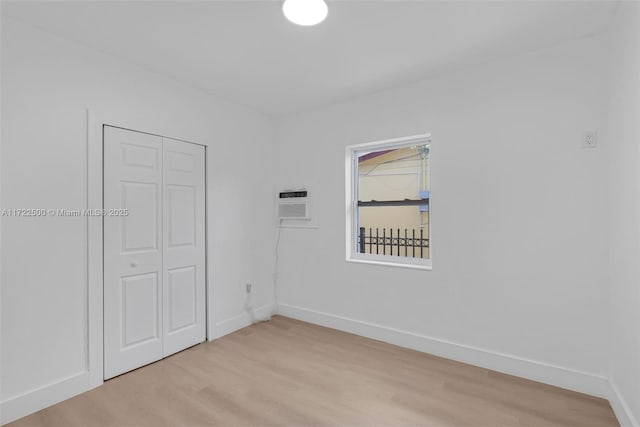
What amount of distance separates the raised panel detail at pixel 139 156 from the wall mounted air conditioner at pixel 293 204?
1553 millimetres

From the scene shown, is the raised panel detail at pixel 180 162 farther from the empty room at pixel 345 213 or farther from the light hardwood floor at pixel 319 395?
the light hardwood floor at pixel 319 395

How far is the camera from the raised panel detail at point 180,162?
9.35 ft

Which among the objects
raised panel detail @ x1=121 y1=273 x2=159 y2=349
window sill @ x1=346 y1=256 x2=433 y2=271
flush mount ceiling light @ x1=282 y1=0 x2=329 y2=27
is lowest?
raised panel detail @ x1=121 y1=273 x2=159 y2=349

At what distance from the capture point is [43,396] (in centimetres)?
205

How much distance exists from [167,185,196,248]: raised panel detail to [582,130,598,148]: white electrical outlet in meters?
3.30

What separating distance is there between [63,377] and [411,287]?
2.87 metres

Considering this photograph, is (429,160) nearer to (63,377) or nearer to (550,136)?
(550,136)

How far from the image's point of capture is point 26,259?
6.61 ft

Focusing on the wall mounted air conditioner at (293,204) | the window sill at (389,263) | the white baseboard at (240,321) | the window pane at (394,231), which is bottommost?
the white baseboard at (240,321)

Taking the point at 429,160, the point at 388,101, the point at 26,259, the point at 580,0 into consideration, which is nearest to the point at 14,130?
the point at 26,259

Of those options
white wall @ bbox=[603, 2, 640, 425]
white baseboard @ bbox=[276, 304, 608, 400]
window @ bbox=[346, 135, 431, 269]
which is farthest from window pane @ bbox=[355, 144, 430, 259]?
white wall @ bbox=[603, 2, 640, 425]

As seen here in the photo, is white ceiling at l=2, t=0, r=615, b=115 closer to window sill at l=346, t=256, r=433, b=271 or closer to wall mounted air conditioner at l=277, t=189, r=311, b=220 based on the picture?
wall mounted air conditioner at l=277, t=189, r=311, b=220

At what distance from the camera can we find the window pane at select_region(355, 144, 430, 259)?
3109 mm

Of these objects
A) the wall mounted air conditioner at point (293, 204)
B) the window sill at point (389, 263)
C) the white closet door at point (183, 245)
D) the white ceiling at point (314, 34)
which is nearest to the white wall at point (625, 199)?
the white ceiling at point (314, 34)
